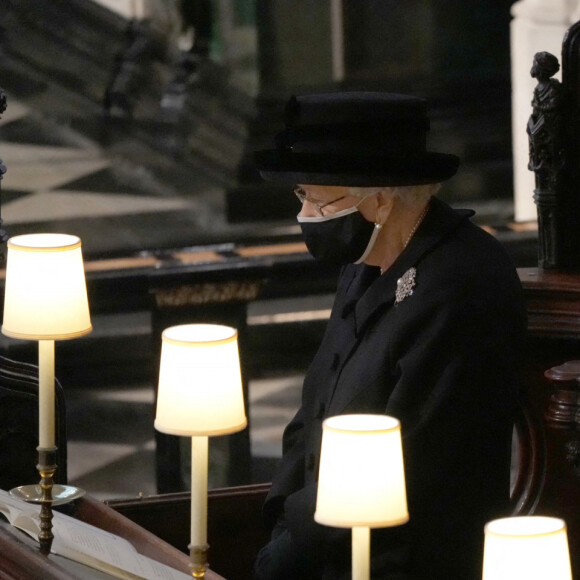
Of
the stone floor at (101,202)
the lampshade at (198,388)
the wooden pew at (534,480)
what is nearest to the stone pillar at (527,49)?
the stone floor at (101,202)

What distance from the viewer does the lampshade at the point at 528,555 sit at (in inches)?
80.5

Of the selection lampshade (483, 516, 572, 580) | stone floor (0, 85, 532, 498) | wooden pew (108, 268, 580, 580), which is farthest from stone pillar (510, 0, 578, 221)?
lampshade (483, 516, 572, 580)

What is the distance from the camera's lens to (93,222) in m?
10.1

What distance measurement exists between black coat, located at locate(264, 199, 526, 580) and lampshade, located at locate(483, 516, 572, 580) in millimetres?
597

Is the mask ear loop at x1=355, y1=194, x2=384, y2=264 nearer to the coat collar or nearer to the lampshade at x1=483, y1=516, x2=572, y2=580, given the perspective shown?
the coat collar

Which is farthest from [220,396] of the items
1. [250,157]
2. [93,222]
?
[250,157]

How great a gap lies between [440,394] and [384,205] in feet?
1.42

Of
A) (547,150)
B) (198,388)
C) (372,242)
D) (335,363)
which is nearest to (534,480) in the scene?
(547,150)

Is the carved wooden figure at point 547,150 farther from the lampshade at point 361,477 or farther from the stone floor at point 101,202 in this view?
the stone floor at point 101,202

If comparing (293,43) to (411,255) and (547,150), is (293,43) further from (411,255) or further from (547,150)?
(411,255)

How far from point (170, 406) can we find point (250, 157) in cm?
856

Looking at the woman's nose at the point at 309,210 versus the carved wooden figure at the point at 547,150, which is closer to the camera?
the woman's nose at the point at 309,210

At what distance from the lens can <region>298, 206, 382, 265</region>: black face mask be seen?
2.88 meters

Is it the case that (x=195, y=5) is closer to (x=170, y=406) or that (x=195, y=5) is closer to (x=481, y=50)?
(x=481, y=50)
